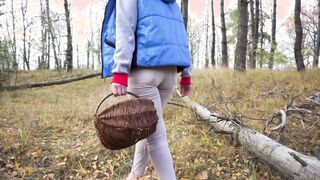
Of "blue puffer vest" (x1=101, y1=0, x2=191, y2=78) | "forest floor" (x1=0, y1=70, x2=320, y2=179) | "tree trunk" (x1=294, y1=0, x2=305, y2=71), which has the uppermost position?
"tree trunk" (x1=294, y1=0, x2=305, y2=71)

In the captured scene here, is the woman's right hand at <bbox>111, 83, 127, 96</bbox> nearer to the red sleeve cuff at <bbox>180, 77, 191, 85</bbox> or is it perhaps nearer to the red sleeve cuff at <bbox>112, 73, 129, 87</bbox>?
the red sleeve cuff at <bbox>112, 73, 129, 87</bbox>

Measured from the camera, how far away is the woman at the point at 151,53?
2402 mm

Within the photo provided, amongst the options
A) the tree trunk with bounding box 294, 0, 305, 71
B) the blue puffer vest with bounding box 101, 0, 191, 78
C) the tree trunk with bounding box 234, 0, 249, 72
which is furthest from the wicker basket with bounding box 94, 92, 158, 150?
the tree trunk with bounding box 294, 0, 305, 71

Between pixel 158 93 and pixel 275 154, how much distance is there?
58.1 inches

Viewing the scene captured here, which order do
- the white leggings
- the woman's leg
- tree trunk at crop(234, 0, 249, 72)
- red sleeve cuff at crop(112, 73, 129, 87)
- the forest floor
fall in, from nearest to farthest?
red sleeve cuff at crop(112, 73, 129, 87) < the white leggings < the woman's leg < the forest floor < tree trunk at crop(234, 0, 249, 72)

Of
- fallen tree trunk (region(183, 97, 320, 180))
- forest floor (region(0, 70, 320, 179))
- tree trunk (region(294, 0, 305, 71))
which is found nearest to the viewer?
fallen tree trunk (region(183, 97, 320, 180))

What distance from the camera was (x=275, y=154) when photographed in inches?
132

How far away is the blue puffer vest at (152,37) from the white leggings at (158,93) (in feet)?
0.34

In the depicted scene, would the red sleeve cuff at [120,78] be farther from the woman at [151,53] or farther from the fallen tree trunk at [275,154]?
the fallen tree trunk at [275,154]

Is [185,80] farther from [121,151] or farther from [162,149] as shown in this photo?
[121,151]

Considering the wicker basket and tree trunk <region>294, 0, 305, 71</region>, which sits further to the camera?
tree trunk <region>294, 0, 305, 71</region>

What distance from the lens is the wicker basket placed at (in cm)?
245

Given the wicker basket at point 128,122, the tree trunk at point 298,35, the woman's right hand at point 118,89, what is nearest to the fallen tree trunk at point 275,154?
the wicker basket at point 128,122

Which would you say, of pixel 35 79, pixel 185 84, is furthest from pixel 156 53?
pixel 35 79
